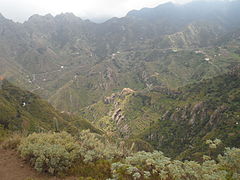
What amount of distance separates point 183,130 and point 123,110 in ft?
264

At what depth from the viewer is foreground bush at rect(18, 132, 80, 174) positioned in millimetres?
12094

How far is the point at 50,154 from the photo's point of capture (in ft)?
40.0

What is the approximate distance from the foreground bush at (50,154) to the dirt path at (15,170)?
14.3 inches

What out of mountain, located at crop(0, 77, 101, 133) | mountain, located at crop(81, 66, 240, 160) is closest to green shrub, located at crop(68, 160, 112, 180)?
mountain, located at crop(81, 66, 240, 160)

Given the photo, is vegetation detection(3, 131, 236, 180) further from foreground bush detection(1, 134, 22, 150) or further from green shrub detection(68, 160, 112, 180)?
foreground bush detection(1, 134, 22, 150)

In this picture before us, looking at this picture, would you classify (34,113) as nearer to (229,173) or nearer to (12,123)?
(12,123)

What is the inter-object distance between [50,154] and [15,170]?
2288mm

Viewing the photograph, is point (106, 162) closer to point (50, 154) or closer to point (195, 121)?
point (50, 154)

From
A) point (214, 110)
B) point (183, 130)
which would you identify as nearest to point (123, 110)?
point (183, 130)

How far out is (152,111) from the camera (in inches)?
6708

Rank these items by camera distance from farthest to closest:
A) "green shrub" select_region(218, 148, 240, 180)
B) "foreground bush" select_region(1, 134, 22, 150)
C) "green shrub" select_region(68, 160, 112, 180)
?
"foreground bush" select_region(1, 134, 22, 150), "green shrub" select_region(68, 160, 112, 180), "green shrub" select_region(218, 148, 240, 180)

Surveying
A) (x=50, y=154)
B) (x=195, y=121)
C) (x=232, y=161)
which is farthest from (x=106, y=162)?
(x=195, y=121)

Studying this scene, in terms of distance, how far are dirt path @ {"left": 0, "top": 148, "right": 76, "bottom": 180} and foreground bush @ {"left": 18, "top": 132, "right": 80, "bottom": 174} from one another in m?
0.36

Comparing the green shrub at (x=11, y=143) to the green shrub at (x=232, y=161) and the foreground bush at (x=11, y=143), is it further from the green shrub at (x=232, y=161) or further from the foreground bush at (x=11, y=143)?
the green shrub at (x=232, y=161)
